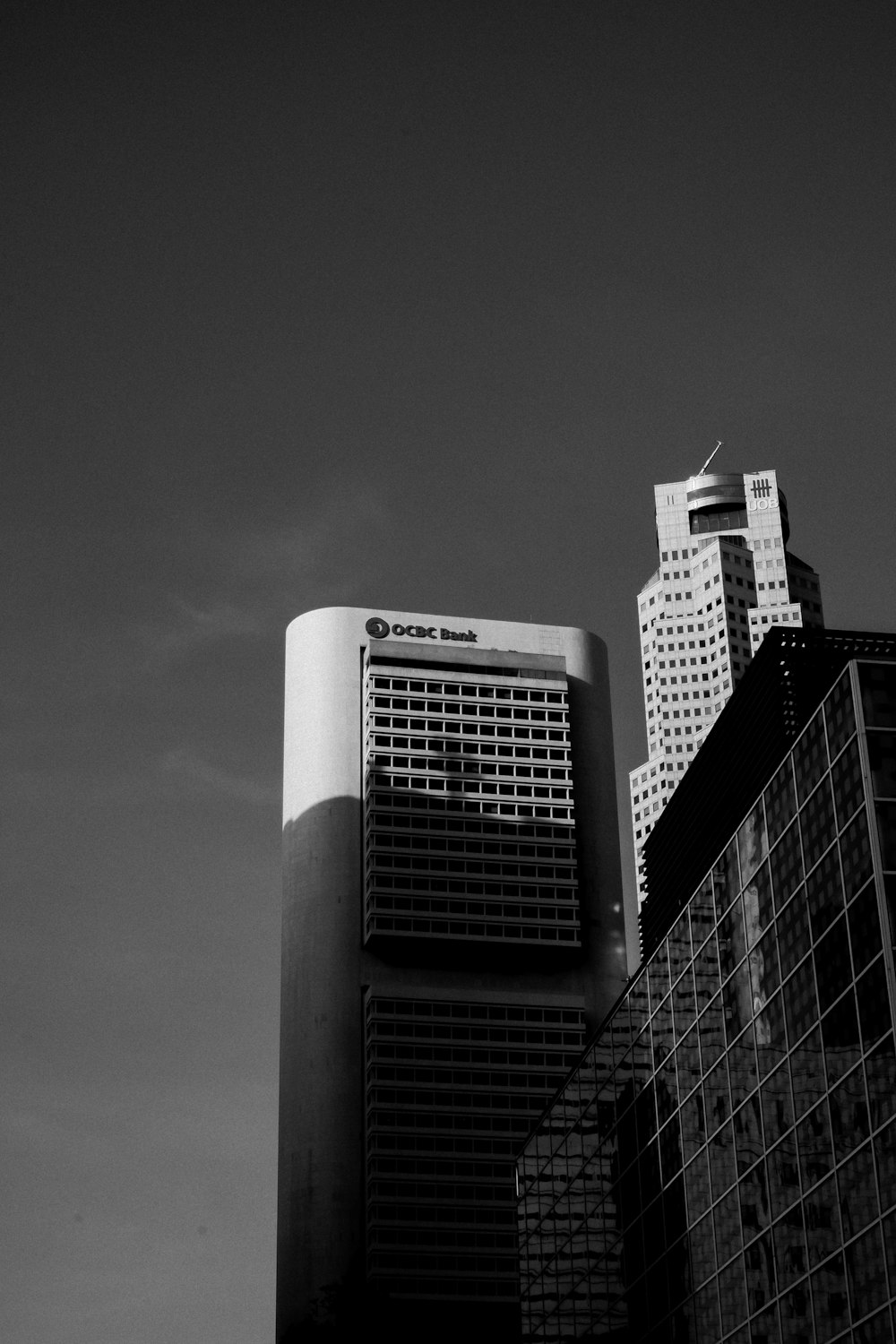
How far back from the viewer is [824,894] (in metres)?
92.6

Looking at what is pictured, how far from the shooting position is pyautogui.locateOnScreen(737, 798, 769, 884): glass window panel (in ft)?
338

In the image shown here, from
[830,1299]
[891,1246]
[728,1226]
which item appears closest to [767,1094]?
[728,1226]

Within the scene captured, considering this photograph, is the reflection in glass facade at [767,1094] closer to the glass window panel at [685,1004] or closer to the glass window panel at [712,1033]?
the glass window panel at [712,1033]

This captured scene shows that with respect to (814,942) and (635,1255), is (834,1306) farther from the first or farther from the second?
(635,1255)

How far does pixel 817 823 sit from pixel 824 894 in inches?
151

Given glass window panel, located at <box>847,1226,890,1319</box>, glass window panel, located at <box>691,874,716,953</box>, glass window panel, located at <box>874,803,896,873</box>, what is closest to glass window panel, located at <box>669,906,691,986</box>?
glass window panel, located at <box>691,874,716,953</box>

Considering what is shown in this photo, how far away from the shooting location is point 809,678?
184 meters

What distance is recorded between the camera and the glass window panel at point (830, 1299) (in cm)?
8769

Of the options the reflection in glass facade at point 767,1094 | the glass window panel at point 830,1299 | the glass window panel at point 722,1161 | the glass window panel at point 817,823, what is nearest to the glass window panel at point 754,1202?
the reflection in glass facade at point 767,1094

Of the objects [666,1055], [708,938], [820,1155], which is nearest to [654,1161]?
[666,1055]

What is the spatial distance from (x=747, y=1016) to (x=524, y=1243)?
170 ft

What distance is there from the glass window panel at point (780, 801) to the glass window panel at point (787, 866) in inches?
31.8

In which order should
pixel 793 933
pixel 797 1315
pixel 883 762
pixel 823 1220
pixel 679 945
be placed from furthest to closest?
pixel 679 945
pixel 793 933
pixel 797 1315
pixel 823 1220
pixel 883 762

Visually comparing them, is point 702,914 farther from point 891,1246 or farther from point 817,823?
point 891,1246
